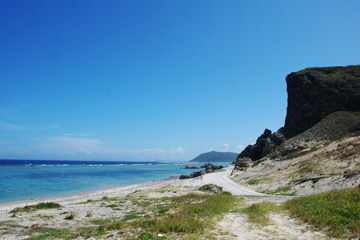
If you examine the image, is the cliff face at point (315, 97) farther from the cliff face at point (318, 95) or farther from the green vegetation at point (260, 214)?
the green vegetation at point (260, 214)

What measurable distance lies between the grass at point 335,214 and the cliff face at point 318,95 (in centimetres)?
5132

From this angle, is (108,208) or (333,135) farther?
(333,135)

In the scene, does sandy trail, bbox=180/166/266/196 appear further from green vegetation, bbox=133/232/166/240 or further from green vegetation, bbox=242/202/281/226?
green vegetation, bbox=133/232/166/240

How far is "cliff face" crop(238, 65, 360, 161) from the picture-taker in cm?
5581

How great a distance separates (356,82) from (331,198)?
5827 cm

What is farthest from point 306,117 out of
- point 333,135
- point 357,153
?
point 357,153

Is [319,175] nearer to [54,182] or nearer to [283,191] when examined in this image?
[283,191]

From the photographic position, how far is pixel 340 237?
9039 millimetres

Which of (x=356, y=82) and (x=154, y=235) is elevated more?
(x=356, y=82)

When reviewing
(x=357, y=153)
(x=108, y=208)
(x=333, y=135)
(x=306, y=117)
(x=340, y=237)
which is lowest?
(x=108, y=208)

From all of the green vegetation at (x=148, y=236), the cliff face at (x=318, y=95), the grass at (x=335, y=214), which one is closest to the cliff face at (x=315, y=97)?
the cliff face at (x=318, y=95)

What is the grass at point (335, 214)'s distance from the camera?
31.4ft

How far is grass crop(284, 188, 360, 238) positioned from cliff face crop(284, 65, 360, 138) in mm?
51323

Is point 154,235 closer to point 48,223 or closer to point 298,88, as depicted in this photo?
point 48,223
